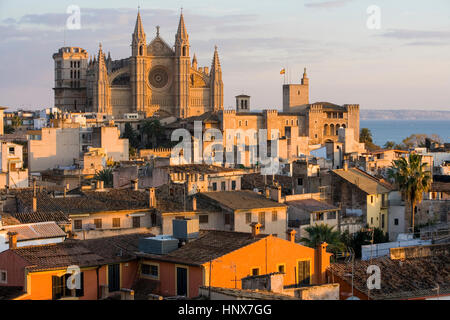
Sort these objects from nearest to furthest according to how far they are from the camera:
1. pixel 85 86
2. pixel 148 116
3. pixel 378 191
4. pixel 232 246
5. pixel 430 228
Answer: pixel 232 246 → pixel 430 228 → pixel 378 191 → pixel 148 116 → pixel 85 86

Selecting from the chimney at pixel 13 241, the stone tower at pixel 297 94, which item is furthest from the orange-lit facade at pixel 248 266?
the stone tower at pixel 297 94

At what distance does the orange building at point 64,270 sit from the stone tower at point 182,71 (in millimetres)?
82819

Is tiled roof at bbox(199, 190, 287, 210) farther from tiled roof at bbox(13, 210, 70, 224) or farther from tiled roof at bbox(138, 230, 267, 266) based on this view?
tiled roof at bbox(138, 230, 267, 266)

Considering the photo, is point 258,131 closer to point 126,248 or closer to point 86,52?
point 86,52

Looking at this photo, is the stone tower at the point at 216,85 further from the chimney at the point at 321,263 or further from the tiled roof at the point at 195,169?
the chimney at the point at 321,263

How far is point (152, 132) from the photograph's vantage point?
87625 millimetres

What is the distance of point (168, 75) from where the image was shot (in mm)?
103938

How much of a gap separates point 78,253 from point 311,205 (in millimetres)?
14162

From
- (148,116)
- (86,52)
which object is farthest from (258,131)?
(86,52)

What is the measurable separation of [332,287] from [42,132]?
44261mm

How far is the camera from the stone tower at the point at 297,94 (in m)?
93.9

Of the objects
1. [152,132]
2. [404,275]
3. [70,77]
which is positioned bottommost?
[404,275]

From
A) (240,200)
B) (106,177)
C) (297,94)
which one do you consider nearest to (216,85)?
(297,94)

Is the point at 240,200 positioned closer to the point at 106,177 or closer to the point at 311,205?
the point at 311,205
